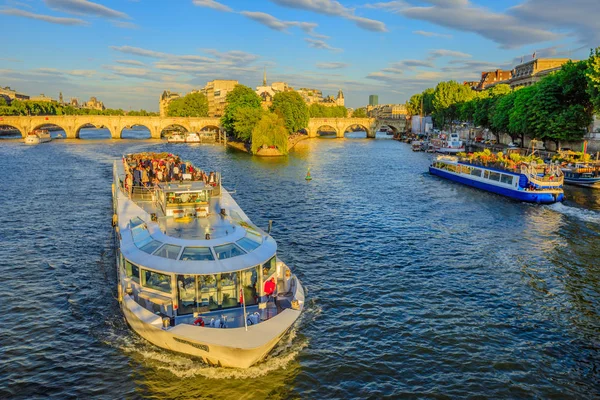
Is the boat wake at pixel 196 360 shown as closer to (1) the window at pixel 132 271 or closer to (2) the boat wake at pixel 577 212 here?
(1) the window at pixel 132 271

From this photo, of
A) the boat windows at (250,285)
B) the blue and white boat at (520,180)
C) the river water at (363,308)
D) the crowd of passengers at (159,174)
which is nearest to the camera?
the river water at (363,308)

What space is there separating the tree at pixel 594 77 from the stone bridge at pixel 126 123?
371ft

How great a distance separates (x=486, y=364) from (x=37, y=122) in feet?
516

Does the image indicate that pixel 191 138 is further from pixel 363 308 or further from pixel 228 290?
pixel 228 290

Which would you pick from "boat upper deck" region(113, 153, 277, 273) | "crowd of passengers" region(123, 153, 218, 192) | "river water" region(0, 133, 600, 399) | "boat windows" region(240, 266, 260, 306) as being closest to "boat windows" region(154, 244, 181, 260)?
"boat upper deck" region(113, 153, 277, 273)

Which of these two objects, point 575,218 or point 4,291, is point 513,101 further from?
point 4,291

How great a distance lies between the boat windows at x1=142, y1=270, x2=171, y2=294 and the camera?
1927cm

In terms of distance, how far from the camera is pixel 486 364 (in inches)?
765

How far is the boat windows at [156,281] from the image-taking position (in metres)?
19.3

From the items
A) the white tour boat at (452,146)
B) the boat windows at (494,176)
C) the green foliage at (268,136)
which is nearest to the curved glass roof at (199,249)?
the boat windows at (494,176)

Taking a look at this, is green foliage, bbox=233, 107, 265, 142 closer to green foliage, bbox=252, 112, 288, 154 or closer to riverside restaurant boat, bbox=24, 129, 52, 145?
green foliage, bbox=252, 112, 288, 154

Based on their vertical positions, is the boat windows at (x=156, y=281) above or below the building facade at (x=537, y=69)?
below

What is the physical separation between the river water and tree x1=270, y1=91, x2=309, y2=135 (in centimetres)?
8307

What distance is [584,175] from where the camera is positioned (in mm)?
63219
